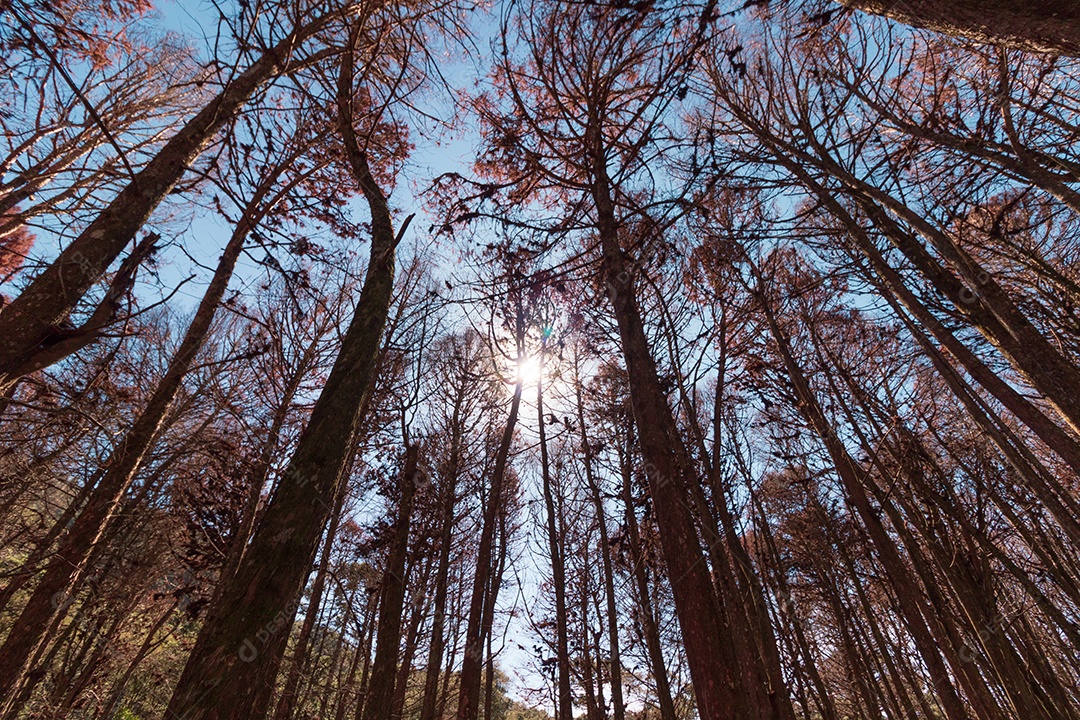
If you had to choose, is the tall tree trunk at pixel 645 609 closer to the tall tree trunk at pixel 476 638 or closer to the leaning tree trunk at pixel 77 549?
the tall tree trunk at pixel 476 638

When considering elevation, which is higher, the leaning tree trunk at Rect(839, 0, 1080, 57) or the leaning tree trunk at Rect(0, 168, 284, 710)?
the leaning tree trunk at Rect(839, 0, 1080, 57)

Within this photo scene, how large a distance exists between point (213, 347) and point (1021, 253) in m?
17.1

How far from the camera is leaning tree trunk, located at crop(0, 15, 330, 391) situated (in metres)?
3.02

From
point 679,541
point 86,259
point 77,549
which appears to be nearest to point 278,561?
point 679,541

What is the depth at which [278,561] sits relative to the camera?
5.91 feet

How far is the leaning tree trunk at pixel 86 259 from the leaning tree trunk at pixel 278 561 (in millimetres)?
1759

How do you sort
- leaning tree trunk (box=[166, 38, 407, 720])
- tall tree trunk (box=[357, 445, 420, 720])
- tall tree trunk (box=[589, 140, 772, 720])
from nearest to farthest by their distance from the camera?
leaning tree trunk (box=[166, 38, 407, 720])
tall tree trunk (box=[589, 140, 772, 720])
tall tree trunk (box=[357, 445, 420, 720])

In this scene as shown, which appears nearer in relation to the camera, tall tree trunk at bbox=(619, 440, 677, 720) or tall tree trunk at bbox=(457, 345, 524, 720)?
tall tree trunk at bbox=(457, 345, 524, 720)

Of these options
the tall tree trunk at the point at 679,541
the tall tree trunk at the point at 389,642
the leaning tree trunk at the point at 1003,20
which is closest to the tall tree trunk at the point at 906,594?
the tall tree trunk at the point at 679,541

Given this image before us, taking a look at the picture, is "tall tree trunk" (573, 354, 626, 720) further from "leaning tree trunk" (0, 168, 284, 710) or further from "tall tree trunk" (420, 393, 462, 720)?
"leaning tree trunk" (0, 168, 284, 710)

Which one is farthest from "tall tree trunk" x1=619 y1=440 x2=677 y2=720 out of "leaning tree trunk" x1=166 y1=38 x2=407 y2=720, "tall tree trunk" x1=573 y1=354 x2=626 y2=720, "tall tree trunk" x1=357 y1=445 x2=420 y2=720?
"leaning tree trunk" x1=166 y1=38 x2=407 y2=720

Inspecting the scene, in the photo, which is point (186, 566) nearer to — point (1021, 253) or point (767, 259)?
point (767, 259)

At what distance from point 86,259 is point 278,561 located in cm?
342

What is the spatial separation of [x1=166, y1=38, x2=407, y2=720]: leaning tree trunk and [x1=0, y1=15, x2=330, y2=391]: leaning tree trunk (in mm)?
1759
